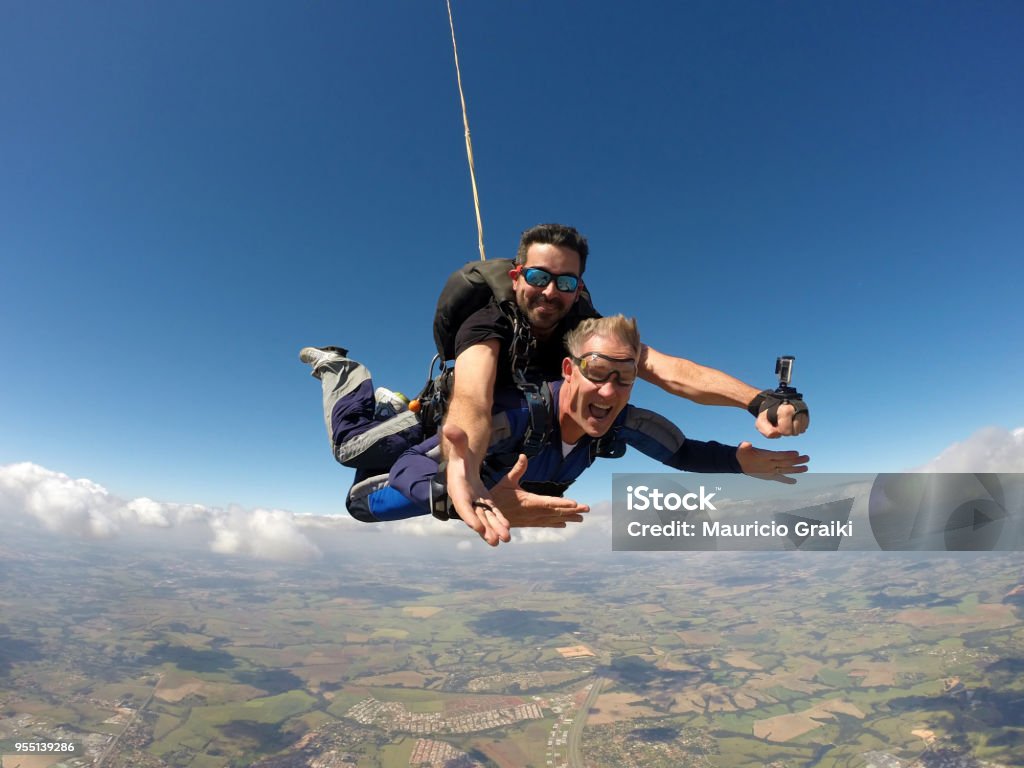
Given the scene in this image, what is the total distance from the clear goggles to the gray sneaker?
248 cm

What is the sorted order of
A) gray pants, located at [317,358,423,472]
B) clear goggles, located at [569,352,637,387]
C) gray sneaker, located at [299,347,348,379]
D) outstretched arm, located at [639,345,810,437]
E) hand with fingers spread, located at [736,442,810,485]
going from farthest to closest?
gray sneaker, located at [299,347,348,379] → gray pants, located at [317,358,423,472] → hand with fingers spread, located at [736,442,810,485] → clear goggles, located at [569,352,637,387] → outstretched arm, located at [639,345,810,437]

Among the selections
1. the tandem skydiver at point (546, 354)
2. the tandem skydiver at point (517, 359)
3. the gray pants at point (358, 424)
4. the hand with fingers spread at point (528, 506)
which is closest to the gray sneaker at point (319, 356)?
the gray pants at point (358, 424)

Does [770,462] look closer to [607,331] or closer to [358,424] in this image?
[607,331]

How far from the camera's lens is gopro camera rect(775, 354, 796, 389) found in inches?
85.3

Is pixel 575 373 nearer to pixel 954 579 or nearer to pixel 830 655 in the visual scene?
pixel 830 655

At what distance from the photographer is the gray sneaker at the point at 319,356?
4121 mm

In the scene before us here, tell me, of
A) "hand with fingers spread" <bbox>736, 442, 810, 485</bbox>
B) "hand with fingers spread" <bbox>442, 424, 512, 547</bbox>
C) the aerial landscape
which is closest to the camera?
"hand with fingers spread" <bbox>442, 424, 512, 547</bbox>

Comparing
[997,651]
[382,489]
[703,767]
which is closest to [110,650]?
[703,767]

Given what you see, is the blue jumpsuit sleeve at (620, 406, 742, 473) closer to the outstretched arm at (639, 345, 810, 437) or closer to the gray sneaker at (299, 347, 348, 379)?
the outstretched arm at (639, 345, 810, 437)

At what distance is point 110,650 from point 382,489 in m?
129

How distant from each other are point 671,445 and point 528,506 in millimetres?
1751

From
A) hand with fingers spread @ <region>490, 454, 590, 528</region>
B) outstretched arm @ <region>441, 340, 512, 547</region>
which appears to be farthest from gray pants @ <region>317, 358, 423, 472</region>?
hand with fingers spread @ <region>490, 454, 590, 528</region>

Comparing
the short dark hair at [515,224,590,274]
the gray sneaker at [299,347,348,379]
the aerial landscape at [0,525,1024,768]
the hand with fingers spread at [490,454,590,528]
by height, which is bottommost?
the aerial landscape at [0,525,1024,768]

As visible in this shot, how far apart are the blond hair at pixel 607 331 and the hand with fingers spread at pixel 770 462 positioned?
1.08 meters
